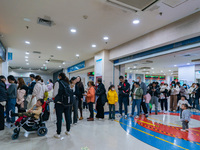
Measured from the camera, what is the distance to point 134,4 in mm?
2799

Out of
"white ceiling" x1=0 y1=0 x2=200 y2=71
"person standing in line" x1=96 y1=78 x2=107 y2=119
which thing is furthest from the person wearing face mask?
"white ceiling" x1=0 y1=0 x2=200 y2=71

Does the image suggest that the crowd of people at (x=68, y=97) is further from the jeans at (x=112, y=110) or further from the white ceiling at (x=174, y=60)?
the white ceiling at (x=174, y=60)

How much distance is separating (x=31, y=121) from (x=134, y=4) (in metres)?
3.66

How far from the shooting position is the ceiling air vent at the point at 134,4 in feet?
8.80

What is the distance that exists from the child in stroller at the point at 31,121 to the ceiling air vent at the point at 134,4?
3.04 metres

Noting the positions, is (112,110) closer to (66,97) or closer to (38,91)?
(66,97)

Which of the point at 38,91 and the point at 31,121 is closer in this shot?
the point at 31,121

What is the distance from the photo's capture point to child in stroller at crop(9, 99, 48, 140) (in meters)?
3.13

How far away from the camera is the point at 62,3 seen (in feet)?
10.5

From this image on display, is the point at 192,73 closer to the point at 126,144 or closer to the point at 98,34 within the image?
the point at 98,34

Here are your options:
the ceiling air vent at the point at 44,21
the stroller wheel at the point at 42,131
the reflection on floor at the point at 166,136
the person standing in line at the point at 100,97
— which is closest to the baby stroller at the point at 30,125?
the stroller wheel at the point at 42,131

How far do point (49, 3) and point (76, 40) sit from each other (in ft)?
8.91

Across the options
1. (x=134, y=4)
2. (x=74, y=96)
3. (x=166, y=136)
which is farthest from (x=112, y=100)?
(x=134, y=4)

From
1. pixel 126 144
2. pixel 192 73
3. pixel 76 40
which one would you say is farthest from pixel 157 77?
pixel 126 144
